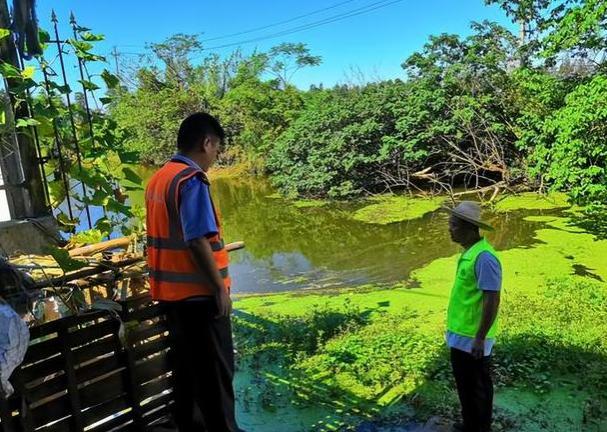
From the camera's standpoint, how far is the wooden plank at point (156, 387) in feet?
6.73

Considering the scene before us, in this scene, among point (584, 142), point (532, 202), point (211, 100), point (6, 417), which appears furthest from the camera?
point (211, 100)

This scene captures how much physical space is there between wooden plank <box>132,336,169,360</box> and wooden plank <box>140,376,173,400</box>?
0.38 ft

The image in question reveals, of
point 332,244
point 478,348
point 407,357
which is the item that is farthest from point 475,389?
point 332,244

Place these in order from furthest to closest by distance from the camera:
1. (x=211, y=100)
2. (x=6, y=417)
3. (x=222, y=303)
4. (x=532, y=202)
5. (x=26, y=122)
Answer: (x=211, y=100)
(x=532, y=202)
(x=26, y=122)
(x=222, y=303)
(x=6, y=417)

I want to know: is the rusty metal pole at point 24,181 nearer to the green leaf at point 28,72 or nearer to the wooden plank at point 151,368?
the green leaf at point 28,72

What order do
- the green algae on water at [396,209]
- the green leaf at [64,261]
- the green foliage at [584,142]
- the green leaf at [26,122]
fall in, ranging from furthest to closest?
the green algae on water at [396,209] → the green foliage at [584,142] → the green leaf at [26,122] → the green leaf at [64,261]

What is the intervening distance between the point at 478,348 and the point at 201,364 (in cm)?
125

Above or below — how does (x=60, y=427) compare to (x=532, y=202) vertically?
above

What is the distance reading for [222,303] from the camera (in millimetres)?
1985

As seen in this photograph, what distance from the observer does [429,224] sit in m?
11.0

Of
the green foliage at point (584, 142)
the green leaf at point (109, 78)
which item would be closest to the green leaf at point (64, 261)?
the green leaf at point (109, 78)

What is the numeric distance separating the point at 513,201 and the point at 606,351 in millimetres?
8616

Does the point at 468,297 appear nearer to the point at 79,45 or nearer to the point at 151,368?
the point at 151,368

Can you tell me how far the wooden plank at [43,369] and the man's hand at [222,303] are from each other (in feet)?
1.80
